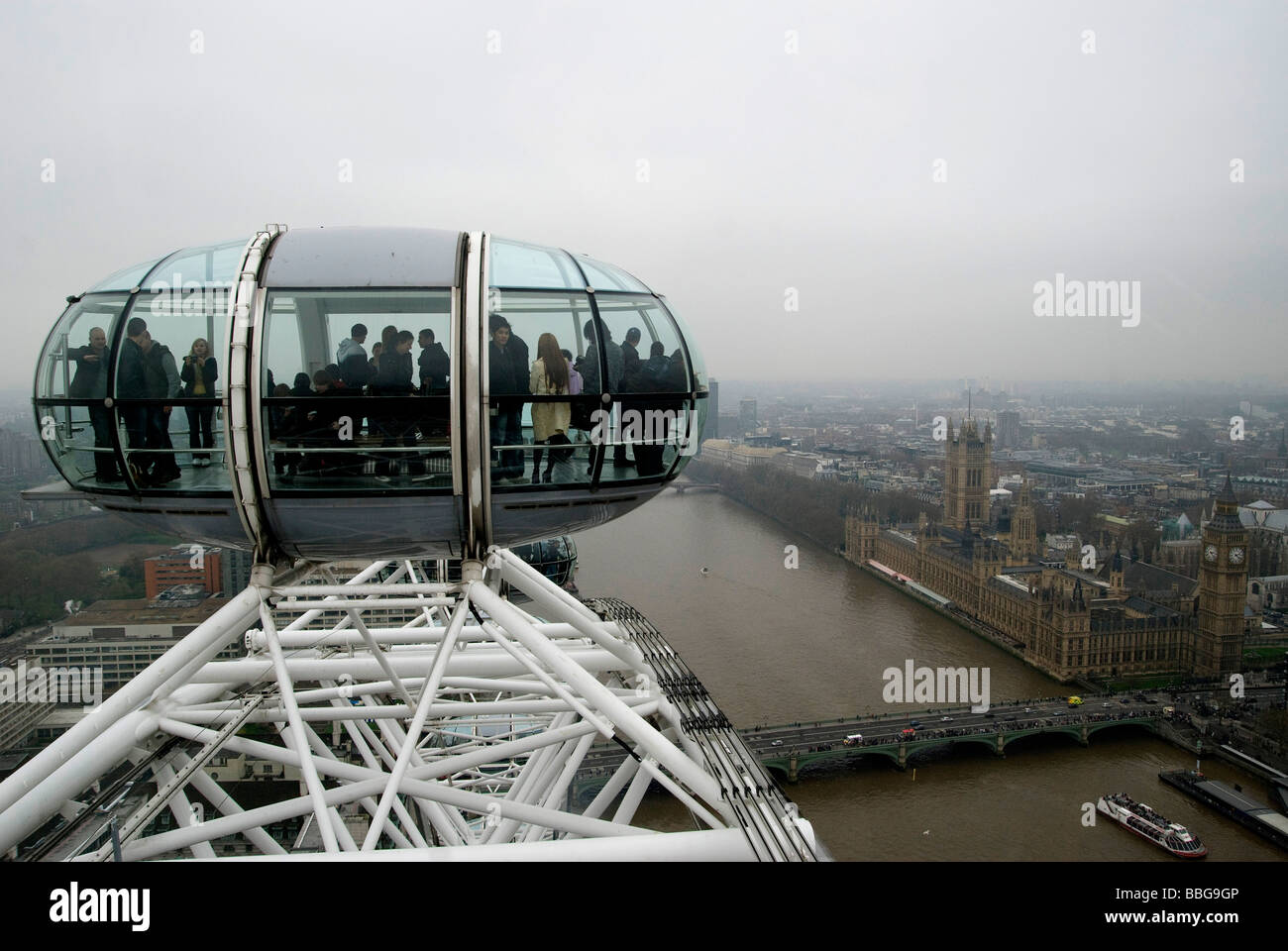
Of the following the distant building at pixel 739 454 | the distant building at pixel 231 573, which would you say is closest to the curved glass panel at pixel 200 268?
the distant building at pixel 231 573

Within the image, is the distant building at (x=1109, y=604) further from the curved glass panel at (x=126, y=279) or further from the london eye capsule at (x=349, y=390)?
the curved glass panel at (x=126, y=279)

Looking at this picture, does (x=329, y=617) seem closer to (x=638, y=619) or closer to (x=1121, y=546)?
(x=638, y=619)

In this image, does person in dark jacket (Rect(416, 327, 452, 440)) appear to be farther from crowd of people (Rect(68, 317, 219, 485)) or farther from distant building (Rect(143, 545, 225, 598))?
distant building (Rect(143, 545, 225, 598))

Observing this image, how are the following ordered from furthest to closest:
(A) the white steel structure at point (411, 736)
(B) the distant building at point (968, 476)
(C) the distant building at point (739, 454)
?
(C) the distant building at point (739, 454), (B) the distant building at point (968, 476), (A) the white steel structure at point (411, 736)

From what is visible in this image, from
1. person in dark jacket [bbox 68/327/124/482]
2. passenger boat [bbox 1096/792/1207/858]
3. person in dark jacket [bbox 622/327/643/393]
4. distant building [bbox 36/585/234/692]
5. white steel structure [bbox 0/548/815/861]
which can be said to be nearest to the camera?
white steel structure [bbox 0/548/815/861]

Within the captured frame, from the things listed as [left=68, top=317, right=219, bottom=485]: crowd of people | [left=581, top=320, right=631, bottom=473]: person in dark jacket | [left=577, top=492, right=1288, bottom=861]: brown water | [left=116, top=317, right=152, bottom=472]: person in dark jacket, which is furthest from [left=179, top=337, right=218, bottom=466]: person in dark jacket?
[left=577, top=492, right=1288, bottom=861]: brown water

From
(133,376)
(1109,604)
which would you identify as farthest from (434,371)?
(1109,604)

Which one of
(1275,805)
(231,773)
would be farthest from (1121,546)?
(231,773)
